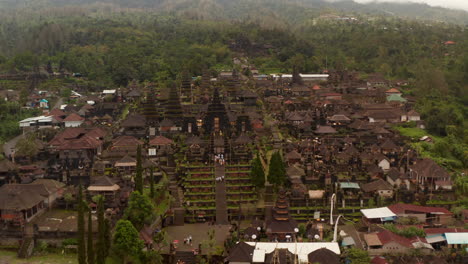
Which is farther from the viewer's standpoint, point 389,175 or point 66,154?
point 66,154

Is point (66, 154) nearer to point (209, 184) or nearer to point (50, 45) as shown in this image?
point (209, 184)

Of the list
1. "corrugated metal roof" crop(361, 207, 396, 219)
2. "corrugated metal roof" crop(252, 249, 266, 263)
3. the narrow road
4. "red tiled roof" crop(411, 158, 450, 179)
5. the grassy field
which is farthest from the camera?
the narrow road

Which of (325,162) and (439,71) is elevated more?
(439,71)

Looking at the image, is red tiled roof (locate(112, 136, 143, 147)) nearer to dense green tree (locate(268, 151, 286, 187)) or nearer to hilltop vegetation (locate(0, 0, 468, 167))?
dense green tree (locate(268, 151, 286, 187))

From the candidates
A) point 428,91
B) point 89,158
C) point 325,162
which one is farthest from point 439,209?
point 428,91

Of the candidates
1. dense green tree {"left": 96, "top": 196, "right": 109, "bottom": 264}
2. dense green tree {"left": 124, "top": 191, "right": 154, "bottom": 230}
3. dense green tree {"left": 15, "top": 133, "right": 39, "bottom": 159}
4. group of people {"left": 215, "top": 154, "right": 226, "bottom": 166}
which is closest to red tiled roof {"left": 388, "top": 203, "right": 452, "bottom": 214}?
group of people {"left": 215, "top": 154, "right": 226, "bottom": 166}

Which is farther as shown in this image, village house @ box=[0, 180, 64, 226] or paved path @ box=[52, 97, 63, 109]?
paved path @ box=[52, 97, 63, 109]
